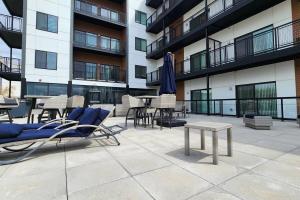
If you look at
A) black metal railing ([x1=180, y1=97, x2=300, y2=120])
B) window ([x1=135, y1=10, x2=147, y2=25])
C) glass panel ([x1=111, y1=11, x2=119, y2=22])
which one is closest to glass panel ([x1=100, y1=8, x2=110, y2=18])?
glass panel ([x1=111, y1=11, x2=119, y2=22])

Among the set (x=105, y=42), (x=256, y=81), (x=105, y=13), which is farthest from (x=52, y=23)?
(x=256, y=81)

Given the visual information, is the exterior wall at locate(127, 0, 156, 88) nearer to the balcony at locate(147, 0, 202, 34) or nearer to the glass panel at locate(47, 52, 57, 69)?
the balcony at locate(147, 0, 202, 34)

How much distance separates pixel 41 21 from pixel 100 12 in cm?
485

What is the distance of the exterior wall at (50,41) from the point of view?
1214 cm

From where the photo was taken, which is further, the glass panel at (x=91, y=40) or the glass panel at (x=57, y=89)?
the glass panel at (x=91, y=40)

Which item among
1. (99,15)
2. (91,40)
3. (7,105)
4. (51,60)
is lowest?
(7,105)

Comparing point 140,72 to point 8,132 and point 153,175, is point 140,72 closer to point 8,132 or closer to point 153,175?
point 8,132

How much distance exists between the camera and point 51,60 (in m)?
12.9

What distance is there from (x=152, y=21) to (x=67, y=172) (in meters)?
17.3

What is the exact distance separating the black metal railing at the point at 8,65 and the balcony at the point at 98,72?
14.1 feet

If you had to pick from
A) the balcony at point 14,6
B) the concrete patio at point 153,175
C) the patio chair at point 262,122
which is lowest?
the concrete patio at point 153,175

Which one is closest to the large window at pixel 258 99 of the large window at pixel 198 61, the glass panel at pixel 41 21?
the large window at pixel 198 61

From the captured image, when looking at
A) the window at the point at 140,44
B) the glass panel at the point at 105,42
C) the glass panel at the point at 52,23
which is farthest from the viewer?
the window at the point at 140,44

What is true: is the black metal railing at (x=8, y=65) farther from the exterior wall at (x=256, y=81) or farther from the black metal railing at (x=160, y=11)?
the exterior wall at (x=256, y=81)
